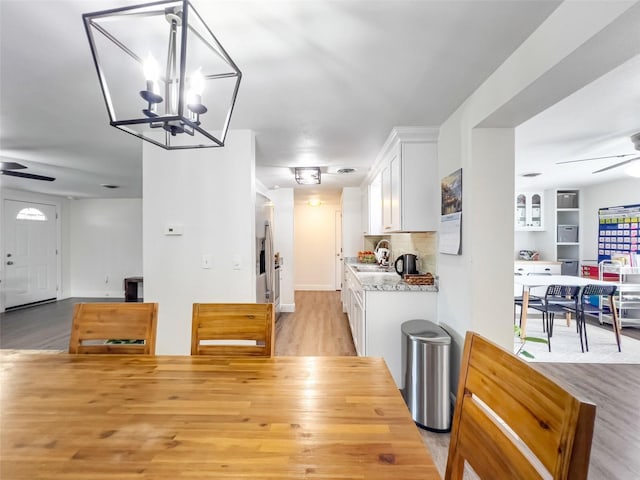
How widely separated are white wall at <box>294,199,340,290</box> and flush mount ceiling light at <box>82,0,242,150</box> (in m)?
5.14

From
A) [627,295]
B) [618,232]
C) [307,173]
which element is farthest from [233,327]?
[618,232]

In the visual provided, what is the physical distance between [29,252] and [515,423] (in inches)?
323

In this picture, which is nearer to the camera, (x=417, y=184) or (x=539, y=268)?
(x=417, y=184)

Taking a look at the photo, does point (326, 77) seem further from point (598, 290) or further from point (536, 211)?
point (536, 211)

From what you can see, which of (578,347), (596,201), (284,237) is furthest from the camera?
(284,237)

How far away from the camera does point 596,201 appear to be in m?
5.16

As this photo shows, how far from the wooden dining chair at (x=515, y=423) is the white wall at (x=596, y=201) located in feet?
18.9

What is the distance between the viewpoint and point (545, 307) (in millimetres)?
3688

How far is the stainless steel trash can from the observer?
2.09 metres

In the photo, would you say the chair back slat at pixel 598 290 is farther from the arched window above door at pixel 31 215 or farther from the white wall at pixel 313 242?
the arched window above door at pixel 31 215

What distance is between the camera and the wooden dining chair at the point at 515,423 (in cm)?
51

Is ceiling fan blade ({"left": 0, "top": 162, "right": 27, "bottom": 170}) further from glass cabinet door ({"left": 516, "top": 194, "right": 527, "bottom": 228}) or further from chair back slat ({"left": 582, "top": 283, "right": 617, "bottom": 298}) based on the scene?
glass cabinet door ({"left": 516, "top": 194, "right": 527, "bottom": 228})

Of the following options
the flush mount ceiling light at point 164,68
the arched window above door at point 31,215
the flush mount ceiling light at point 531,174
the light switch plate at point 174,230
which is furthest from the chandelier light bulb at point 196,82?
the arched window above door at point 31,215

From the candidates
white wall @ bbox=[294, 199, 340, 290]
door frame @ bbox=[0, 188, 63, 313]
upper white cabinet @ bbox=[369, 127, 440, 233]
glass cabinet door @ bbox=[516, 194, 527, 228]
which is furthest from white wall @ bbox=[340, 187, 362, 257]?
door frame @ bbox=[0, 188, 63, 313]
